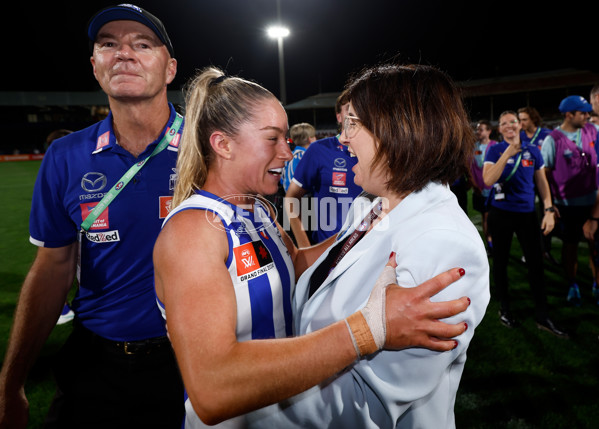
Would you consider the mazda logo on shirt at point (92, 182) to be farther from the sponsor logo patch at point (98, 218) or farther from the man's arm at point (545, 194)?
the man's arm at point (545, 194)

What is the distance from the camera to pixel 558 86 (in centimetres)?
3406

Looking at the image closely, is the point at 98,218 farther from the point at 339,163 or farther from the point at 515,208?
the point at 515,208

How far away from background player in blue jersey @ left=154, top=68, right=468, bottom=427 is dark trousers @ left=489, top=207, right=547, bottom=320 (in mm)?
3377

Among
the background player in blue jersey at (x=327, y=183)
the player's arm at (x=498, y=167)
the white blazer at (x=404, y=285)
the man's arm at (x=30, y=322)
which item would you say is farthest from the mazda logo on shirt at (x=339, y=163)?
the man's arm at (x=30, y=322)

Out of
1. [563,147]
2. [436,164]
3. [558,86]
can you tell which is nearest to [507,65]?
[558,86]

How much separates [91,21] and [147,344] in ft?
5.55

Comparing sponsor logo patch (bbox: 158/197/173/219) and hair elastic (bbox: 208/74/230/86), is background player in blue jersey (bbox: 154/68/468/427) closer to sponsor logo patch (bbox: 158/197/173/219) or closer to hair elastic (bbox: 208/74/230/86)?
hair elastic (bbox: 208/74/230/86)

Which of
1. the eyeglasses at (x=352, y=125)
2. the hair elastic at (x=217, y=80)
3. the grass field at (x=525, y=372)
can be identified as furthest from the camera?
the grass field at (x=525, y=372)

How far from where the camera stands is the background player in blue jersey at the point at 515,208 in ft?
Answer: 12.6

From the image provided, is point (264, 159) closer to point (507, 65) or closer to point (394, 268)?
point (394, 268)

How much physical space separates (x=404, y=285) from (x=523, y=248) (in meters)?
3.59

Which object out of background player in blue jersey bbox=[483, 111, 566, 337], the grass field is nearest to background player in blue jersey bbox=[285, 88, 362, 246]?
background player in blue jersey bbox=[483, 111, 566, 337]

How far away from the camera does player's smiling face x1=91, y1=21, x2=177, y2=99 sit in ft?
5.92

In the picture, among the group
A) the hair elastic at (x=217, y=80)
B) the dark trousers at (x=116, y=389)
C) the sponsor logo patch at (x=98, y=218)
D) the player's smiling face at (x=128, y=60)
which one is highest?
the player's smiling face at (x=128, y=60)
